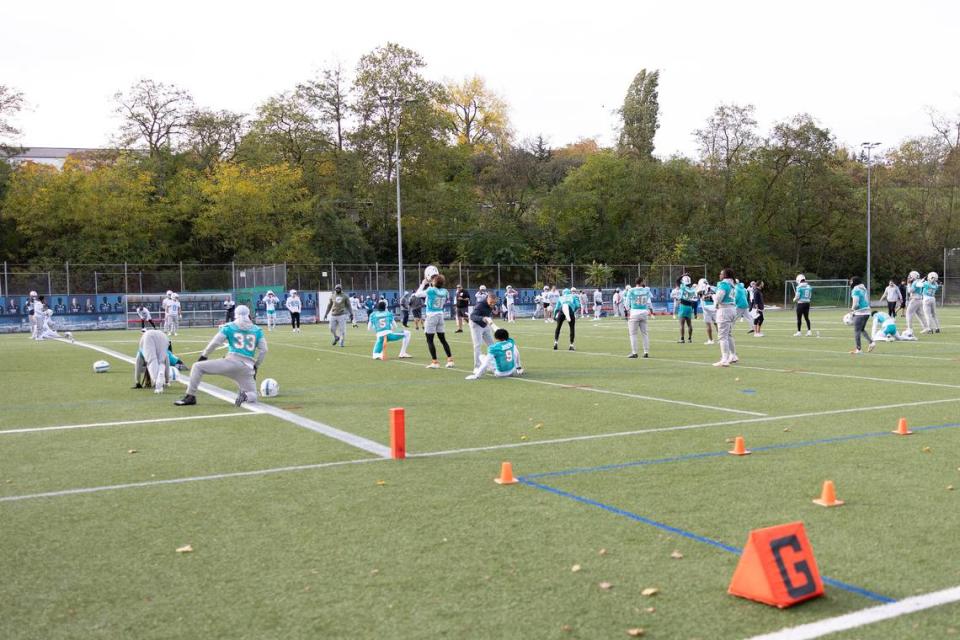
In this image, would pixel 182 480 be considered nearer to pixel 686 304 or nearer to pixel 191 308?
pixel 686 304

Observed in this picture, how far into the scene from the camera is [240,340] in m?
12.4

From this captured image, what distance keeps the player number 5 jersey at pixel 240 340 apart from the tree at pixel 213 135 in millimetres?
54649

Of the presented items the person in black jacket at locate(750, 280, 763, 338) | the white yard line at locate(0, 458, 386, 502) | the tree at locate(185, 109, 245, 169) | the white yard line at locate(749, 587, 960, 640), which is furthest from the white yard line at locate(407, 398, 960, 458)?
the tree at locate(185, 109, 245, 169)

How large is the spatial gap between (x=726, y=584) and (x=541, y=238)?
63.9 m

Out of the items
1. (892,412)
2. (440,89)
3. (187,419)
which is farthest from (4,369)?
(440,89)

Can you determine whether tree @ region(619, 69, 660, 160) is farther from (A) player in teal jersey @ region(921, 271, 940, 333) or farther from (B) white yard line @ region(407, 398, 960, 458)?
(B) white yard line @ region(407, 398, 960, 458)

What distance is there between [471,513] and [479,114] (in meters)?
76.5

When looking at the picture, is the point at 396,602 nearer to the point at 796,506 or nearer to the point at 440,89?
the point at 796,506

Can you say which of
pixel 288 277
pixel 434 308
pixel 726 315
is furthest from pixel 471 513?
pixel 288 277

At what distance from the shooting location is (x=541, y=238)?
68125 millimetres

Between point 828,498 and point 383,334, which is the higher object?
point 383,334

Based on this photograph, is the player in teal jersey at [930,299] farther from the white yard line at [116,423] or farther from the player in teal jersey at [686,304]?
the white yard line at [116,423]

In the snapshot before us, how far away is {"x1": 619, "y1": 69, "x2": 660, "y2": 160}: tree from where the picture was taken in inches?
2862

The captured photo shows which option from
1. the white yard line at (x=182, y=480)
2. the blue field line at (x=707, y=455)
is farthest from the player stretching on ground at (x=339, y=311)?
the blue field line at (x=707, y=455)
